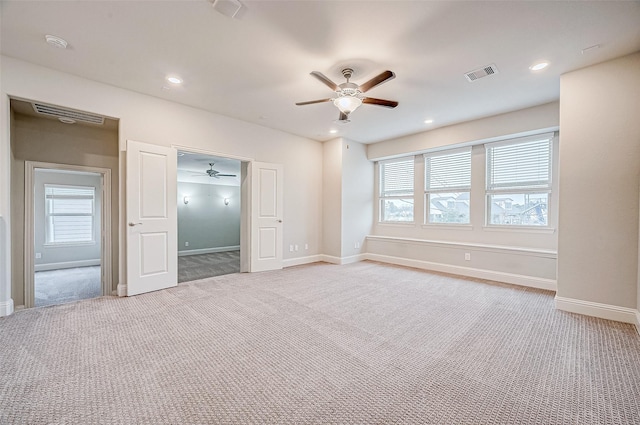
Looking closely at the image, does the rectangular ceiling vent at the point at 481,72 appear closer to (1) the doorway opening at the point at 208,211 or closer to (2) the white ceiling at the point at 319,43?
(2) the white ceiling at the point at 319,43

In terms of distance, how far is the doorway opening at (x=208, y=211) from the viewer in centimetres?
746

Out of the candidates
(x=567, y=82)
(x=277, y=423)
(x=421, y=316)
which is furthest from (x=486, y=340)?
(x=567, y=82)

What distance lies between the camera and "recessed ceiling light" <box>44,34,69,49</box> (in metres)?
2.63

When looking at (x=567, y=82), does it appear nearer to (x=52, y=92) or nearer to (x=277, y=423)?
(x=277, y=423)

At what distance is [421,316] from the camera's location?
305cm

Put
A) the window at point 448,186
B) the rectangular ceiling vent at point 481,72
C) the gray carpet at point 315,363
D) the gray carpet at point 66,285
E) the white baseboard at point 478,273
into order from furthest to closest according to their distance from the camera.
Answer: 1. the window at point 448,186
2. the gray carpet at point 66,285
3. the white baseboard at point 478,273
4. the rectangular ceiling vent at point 481,72
5. the gray carpet at point 315,363

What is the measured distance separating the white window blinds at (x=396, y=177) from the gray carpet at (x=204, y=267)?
405 centimetres

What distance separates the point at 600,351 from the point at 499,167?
3519 mm

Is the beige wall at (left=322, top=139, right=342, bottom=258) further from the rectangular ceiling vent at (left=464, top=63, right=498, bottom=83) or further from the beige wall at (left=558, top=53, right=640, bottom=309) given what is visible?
the beige wall at (left=558, top=53, right=640, bottom=309)

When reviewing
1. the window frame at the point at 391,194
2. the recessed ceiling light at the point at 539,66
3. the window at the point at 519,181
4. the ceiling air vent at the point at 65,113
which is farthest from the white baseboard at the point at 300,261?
the recessed ceiling light at the point at 539,66

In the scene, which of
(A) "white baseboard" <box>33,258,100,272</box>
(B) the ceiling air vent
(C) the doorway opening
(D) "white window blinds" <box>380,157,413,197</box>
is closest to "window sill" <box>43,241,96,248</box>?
(A) "white baseboard" <box>33,258,100,272</box>

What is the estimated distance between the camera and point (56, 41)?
2.69 m

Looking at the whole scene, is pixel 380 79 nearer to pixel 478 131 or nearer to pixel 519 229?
pixel 478 131

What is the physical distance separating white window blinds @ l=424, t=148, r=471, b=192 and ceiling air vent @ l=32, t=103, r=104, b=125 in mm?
5992
